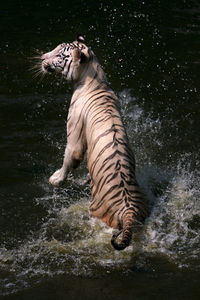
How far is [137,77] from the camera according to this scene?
6570 mm

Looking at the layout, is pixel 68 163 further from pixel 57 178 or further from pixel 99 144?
pixel 99 144

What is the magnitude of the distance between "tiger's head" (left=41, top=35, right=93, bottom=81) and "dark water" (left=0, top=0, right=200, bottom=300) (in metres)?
0.90

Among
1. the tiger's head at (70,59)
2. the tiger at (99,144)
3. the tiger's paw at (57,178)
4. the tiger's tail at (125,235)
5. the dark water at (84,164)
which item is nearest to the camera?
the tiger's tail at (125,235)

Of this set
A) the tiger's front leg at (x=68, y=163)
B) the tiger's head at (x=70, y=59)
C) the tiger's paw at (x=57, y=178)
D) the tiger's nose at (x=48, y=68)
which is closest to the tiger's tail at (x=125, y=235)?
the tiger's front leg at (x=68, y=163)

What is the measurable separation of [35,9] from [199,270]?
5.78 metres

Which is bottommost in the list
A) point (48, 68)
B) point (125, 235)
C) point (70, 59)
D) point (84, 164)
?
point (84, 164)

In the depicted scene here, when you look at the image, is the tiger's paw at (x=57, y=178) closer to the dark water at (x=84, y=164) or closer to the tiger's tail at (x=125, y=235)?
the dark water at (x=84, y=164)

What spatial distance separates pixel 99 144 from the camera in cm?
389

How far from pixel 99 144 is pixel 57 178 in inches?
25.1

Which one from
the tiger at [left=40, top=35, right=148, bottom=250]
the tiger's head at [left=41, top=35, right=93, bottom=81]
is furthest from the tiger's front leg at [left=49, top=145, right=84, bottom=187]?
the tiger's head at [left=41, top=35, right=93, bottom=81]

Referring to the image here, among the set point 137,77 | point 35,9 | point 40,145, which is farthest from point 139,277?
point 35,9

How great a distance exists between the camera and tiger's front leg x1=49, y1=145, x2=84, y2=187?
4.22 m

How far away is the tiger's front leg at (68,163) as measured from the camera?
4219mm

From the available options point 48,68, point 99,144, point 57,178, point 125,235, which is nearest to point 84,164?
point 57,178
